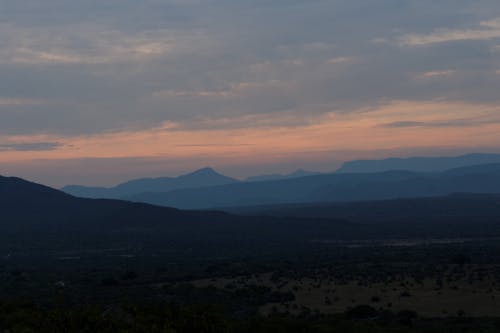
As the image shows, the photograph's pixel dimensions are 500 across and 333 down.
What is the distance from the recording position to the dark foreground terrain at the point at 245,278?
22.3m

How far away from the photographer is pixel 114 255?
77.8 m

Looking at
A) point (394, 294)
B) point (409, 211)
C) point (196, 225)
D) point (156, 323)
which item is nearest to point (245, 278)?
point (394, 294)

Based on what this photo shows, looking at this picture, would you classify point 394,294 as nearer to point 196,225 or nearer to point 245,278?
Answer: point 245,278

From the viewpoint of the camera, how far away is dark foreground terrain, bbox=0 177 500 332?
73.2 feet

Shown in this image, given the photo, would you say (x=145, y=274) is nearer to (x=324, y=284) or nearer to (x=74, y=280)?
(x=74, y=280)

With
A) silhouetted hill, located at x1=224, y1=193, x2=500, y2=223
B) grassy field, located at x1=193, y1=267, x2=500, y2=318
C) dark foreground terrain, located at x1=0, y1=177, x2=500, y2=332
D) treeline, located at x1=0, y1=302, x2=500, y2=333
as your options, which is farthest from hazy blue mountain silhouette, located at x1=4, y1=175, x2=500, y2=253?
treeline, located at x1=0, y1=302, x2=500, y2=333

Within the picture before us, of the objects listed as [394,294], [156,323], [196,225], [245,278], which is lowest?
[196,225]

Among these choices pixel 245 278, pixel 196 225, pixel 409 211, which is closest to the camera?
pixel 245 278

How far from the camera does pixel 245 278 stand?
4597 centimetres

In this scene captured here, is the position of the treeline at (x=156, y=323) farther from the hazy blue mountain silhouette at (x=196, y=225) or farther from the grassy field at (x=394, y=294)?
the hazy blue mountain silhouette at (x=196, y=225)

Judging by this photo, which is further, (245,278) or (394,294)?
(245,278)

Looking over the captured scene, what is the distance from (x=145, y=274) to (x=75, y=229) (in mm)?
75253

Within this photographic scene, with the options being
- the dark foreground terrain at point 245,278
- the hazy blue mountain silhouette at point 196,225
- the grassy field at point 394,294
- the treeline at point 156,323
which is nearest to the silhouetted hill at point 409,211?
the hazy blue mountain silhouette at point 196,225

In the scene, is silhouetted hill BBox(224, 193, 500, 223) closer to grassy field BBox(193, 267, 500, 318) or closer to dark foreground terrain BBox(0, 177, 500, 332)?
dark foreground terrain BBox(0, 177, 500, 332)
